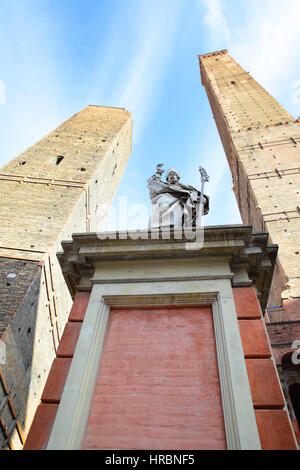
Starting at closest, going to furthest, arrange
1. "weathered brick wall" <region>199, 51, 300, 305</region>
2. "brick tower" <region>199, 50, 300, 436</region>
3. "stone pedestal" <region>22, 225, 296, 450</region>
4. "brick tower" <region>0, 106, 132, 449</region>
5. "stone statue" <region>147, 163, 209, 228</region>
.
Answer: "stone pedestal" <region>22, 225, 296, 450</region> < "stone statue" <region>147, 163, 209, 228</region> < "brick tower" <region>199, 50, 300, 436</region> < "brick tower" <region>0, 106, 132, 449</region> < "weathered brick wall" <region>199, 51, 300, 305</region>

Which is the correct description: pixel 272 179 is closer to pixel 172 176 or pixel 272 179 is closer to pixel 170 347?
pixel 172 176

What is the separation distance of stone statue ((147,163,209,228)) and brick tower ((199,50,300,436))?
129 inches

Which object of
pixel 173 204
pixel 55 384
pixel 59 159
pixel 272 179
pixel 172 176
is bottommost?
pixel 55 384

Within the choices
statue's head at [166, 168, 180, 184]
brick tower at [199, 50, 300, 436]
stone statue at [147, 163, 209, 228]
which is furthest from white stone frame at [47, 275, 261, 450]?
brick tower at [199, 50, 300, 436]

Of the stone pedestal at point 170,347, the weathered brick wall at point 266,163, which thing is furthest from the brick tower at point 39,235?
the weathered brick wall at point 266,163

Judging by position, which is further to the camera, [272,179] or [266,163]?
[266,163]

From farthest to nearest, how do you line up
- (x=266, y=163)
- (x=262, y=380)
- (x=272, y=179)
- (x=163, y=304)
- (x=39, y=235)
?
(x=266, y=163)
(x=272, y=179)
(x=39, y=235)
(x=163, y=304)
(x=262, y=380)

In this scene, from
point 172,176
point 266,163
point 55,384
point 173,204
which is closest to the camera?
point 55,384

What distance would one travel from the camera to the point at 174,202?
17.2 ft

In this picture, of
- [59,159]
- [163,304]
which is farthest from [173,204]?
[59,159]

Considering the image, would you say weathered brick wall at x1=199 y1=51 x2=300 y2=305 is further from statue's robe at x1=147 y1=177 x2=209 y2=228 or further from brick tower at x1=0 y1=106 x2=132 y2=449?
brick tower at x1=0 y1=106 x2=132 y2=449

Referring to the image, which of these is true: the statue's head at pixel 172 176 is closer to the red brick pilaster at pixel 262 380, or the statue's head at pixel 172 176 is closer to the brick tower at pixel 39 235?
the red brick pilaster at pixel 262 380

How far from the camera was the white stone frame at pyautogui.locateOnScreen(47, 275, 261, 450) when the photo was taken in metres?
2.88

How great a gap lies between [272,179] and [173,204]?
10724 mm
